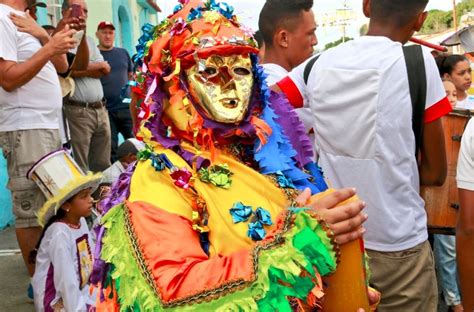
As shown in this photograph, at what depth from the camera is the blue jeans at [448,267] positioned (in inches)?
172

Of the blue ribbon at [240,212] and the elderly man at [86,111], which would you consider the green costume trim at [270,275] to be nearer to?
the blue ribbon at [240,212]

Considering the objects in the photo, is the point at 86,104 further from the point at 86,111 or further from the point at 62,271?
the point at 62,271

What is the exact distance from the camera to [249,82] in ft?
6.30

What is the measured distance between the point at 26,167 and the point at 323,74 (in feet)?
7.54

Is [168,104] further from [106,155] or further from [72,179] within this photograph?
[106,155]

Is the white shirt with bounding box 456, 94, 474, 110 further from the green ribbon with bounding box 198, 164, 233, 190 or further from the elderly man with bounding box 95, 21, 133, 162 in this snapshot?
the green ribbon with bounding box 198, 164, 233, 190

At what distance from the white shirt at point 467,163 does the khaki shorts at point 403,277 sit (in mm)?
464

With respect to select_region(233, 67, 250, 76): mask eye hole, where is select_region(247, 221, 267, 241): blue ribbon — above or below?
below

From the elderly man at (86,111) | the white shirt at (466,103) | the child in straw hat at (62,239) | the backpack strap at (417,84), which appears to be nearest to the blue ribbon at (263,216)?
the backpack strap at (417,84)

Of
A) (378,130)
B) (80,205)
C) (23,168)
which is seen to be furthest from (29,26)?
(378,130)

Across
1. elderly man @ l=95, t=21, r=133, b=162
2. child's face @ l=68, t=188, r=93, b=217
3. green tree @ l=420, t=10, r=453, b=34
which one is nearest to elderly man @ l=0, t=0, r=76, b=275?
child's face @ l=68, t=188, r=93, b=217

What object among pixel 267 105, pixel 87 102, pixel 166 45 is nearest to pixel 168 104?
pixel 166 45

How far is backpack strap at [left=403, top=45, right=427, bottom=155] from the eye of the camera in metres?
2.35

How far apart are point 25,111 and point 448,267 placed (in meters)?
3.29
